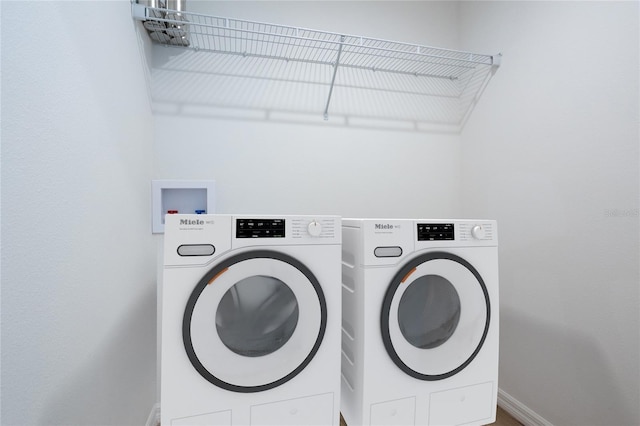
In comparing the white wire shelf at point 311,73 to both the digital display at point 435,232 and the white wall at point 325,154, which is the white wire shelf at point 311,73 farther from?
the digital display at point 435,232

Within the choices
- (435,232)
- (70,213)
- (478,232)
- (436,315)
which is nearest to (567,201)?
(478,232)

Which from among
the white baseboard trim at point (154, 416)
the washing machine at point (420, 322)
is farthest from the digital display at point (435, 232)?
the white baseboard trim at point (154, 416)

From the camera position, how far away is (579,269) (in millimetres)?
1393

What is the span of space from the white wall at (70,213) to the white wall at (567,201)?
2.12 meters

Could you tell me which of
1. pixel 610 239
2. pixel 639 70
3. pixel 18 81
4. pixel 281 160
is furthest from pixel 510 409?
pixel 18 81

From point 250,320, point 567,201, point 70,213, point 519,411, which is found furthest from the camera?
point 519,411

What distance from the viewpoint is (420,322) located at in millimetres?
1184

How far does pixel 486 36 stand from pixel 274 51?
4.79 feet

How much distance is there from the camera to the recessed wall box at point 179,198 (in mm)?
1679

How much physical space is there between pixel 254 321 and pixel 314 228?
1.34 ft

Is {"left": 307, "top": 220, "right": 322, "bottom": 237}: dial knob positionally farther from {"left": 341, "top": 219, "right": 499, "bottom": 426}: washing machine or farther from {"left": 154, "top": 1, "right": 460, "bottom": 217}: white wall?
{"left": 154, "top": 1, "right": 460, "bottom": 217}: white wall

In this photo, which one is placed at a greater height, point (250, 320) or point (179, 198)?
point (179, 198)

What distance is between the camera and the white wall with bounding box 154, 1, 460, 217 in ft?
5.84

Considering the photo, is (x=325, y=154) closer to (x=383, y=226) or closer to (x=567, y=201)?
(x=383, y=226)
